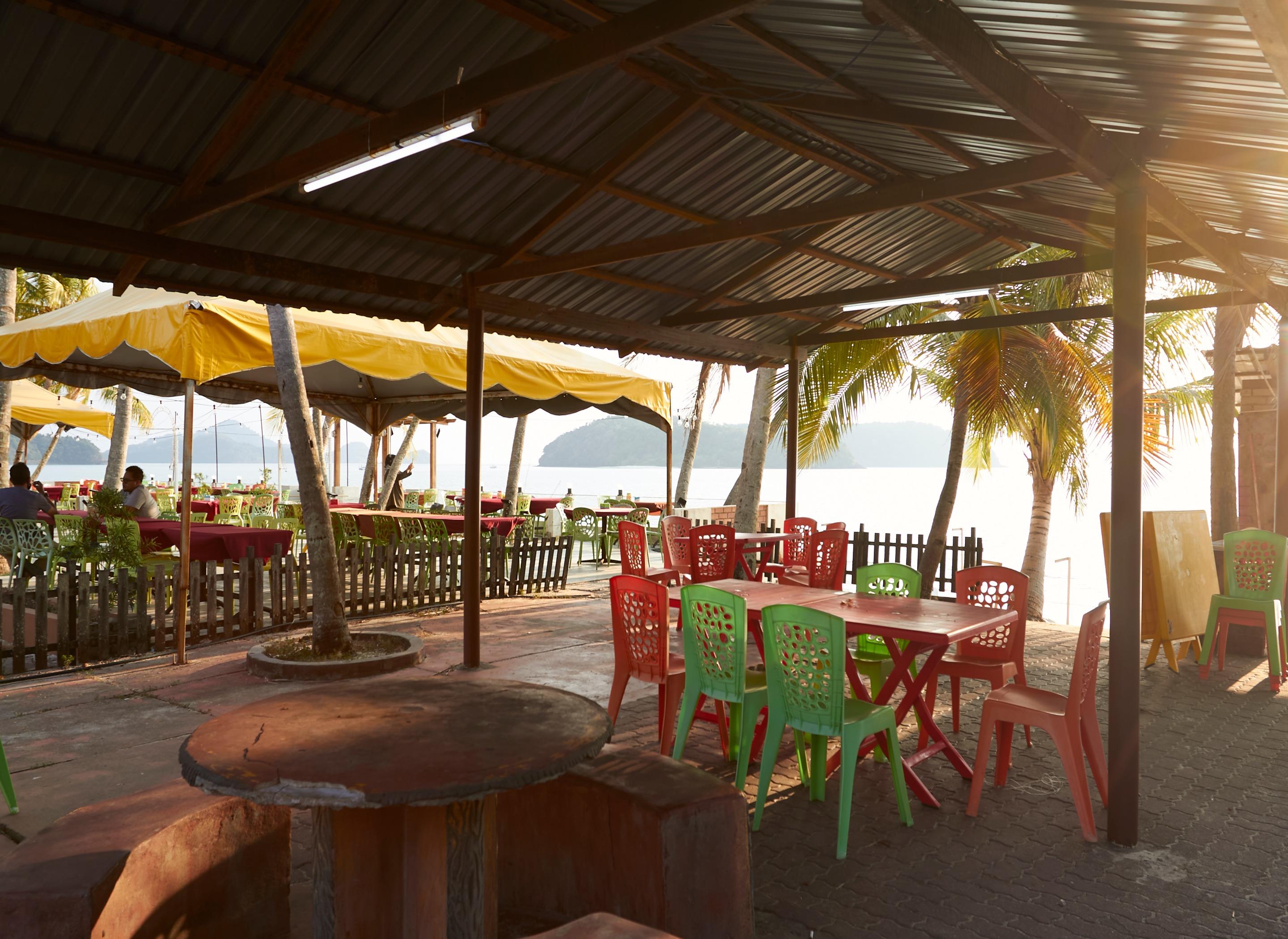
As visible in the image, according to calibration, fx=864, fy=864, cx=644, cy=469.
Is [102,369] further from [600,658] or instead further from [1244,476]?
[1244,476]

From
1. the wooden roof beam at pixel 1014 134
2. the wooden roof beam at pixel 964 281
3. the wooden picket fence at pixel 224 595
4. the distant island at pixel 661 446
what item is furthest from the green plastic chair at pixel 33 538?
the distant island at pixel 661 446

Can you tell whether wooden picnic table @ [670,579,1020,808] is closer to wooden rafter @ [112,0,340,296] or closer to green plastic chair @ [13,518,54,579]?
wooden rafter @ [112,0,340,296]

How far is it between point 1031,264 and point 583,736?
19.2ft

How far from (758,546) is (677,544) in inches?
81.7

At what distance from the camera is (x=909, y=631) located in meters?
4.22

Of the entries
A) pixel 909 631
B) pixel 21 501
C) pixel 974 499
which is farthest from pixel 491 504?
pixel 974 499

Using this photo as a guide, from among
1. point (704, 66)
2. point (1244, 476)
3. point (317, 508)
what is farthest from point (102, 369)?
point (1244, 476)

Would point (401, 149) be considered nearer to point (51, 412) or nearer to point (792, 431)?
point (792, 431)

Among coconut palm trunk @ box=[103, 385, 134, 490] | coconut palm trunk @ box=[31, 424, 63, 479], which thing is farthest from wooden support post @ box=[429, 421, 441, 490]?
coconut palm trunk @ box=[31, 424, 63, 479]

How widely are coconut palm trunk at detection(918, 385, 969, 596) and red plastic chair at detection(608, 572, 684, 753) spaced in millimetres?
7508

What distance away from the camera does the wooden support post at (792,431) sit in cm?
982

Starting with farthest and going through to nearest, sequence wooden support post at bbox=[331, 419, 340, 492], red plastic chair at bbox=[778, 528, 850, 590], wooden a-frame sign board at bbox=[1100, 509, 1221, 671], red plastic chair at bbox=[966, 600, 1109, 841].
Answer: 1. wooden support post at bbox=[331, 419, 340, 492]
2. red plastic chair at bbox=[778, 528, 850, 590]
3. wooden a-frame sign board at bbox=[1100, 509, 1221, 671]
4. red plastic chair at bbox=[966, 600, 1109, 841]

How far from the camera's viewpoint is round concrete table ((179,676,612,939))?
7.27 feet

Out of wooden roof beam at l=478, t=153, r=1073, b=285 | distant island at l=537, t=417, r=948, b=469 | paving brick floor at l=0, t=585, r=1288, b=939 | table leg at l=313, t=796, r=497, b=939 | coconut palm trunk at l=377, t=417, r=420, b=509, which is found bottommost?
paving brick floor at l=0, t=585, r=1288, b=939
